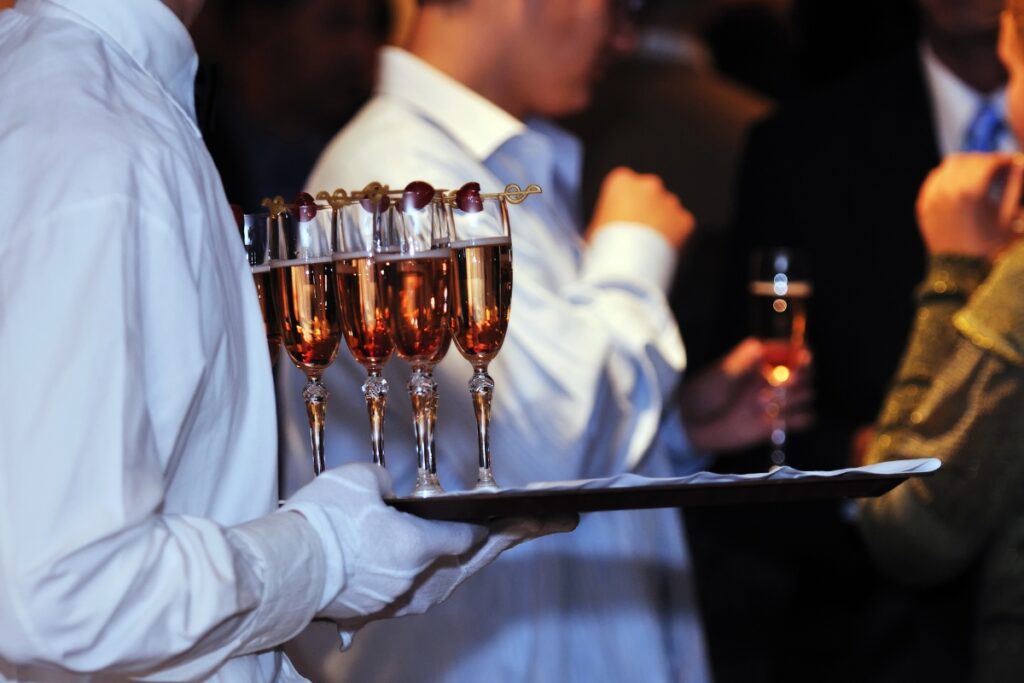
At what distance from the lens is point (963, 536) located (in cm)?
222

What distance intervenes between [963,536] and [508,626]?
0.74 meters

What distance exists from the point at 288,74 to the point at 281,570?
3616 millimetres

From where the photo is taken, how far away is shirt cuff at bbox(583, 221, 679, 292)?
2.02m

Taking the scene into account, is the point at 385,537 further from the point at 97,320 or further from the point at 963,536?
the point at 963,536

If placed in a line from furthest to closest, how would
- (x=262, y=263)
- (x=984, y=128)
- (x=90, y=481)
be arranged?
(x=984, y=128) → (x=262, y=263) → (x=90, y=481)

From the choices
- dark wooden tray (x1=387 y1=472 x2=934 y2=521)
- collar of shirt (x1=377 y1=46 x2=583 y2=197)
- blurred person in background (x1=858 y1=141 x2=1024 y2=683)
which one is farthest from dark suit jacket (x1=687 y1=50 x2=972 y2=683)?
dark wooden tray (x1=387 y1=472 x2=934 y2=521)

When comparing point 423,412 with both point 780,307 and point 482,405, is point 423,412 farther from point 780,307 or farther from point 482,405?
point 780,307

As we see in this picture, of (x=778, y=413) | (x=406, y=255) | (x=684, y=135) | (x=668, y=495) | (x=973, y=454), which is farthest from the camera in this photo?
(x=684, y=135)

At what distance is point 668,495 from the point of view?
3.59 feet

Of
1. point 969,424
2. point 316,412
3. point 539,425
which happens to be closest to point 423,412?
point 316,412

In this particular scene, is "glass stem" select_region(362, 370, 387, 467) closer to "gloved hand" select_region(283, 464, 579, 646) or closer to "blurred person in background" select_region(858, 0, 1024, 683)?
"gloved hand" select_region(283, 464, 579, 646)

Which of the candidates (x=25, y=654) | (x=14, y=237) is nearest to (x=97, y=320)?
(x=14, y=237)

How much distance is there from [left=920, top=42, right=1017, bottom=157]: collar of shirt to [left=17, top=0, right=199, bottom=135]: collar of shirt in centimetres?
216

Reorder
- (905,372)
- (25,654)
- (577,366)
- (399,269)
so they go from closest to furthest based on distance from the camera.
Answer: (25,654)
(399,269)
(577,366)
(905,372)
